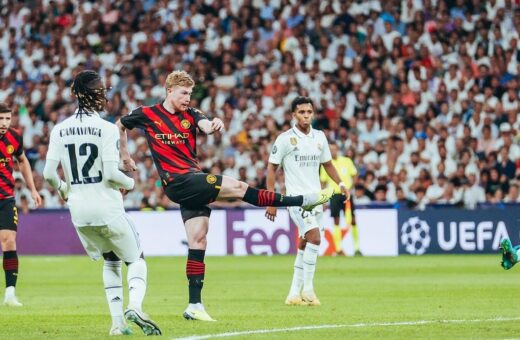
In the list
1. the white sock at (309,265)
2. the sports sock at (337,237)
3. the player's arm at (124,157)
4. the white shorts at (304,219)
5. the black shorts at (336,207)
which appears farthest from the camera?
the sports sock at (337,237)

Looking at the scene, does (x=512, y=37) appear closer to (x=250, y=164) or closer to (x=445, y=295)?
(x=250, y=164)

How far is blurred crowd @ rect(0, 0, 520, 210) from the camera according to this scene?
91.0ft

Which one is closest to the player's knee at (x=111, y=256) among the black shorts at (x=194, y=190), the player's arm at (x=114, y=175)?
the player's arm at (x=114, y=175)

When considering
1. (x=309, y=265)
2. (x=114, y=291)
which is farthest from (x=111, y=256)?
(x=309, y=265)

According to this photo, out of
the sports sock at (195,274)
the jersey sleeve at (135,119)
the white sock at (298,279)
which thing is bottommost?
the white sock at (298,279)

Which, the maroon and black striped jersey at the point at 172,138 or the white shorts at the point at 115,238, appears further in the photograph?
the maroon and black striped jersey at the point at 172,138

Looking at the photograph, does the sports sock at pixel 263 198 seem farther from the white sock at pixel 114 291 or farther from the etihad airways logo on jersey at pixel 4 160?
the etihad airways logo on jersey at pixel 4 160

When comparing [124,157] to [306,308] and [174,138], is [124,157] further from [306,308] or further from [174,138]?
[306,308]

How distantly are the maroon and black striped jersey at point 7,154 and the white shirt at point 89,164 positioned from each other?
5095 millimetres

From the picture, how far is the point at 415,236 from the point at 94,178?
17279 mm

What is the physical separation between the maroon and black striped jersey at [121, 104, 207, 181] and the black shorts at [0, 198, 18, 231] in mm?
3589

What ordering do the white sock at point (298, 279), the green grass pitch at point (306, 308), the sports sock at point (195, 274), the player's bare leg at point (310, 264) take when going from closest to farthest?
1. the green grass pitch at point (306, 308)
2. the sports sock at point (195, 274)
3. the player's bare leg at point (310, 264)
4. the white sock at point (298, 279)

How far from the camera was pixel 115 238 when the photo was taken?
10.1 m

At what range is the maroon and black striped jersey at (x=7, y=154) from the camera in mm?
14906
